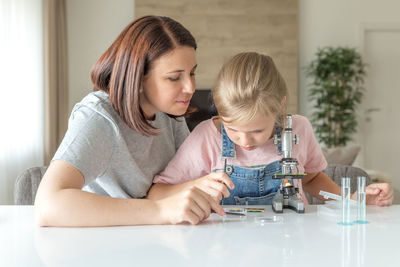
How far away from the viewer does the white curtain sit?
14.0 ft

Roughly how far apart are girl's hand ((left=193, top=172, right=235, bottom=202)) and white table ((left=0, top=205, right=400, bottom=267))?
0.07 metres

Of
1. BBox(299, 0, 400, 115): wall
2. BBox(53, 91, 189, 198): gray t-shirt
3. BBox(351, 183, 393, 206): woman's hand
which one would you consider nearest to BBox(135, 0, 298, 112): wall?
BBox(299, 0, 400, 115): wall

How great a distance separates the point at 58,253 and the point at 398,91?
663cm

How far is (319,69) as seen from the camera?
6.30 meters

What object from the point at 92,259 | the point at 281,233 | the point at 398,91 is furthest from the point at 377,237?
the point at 398,91

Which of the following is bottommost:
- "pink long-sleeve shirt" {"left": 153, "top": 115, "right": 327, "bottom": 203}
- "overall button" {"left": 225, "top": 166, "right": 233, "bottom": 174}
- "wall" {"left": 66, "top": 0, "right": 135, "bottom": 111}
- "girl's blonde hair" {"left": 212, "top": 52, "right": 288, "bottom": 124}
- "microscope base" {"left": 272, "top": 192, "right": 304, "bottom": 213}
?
"microscope base" {"left": 272, "top": 192, "right": 304, "bottom": 213}

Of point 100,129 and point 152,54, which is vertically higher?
point 152,54

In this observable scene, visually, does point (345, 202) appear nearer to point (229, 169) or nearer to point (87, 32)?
point (229, 169)

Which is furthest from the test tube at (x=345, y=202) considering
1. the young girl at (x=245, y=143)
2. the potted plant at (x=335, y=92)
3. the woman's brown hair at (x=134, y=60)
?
the potted plant at (x=335, y=92)

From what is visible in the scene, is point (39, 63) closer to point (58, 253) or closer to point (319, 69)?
point (319, 69)

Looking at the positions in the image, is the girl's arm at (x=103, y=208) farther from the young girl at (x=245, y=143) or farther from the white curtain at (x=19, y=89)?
the white curtain at (x=19, y=89)

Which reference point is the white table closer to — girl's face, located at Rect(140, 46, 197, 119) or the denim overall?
the denim overall

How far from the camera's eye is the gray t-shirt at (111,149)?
1.22 m

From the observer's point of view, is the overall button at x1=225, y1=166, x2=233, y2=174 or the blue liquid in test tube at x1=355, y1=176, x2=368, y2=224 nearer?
the blue liquid in test tube at x1=355, y1=176, x2=368, y2=224
